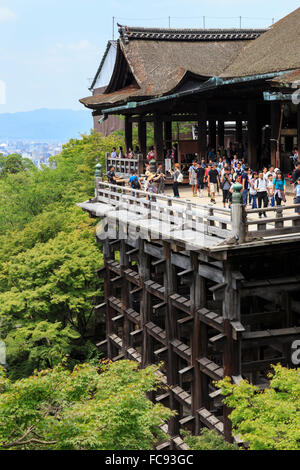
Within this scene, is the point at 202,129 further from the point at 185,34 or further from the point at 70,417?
the point at 70,417

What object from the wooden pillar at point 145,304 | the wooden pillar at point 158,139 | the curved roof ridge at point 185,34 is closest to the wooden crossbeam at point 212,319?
the wooden pillar at point 145,304

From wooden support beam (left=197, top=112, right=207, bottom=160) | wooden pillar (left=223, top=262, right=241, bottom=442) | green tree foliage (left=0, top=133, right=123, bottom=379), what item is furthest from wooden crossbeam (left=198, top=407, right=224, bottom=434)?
wooden support beam (left=197, top=112, right=207, bottom=160)

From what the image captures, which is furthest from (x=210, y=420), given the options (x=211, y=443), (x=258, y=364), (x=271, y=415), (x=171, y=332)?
(x=271, y=415)

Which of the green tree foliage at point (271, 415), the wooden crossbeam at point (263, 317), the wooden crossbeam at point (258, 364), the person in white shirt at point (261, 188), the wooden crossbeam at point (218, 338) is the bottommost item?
the wooden crossbeam at point (258, 364)

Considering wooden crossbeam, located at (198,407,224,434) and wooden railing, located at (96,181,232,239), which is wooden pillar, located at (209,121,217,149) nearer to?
wooden railing, located at (96,181,232,239)

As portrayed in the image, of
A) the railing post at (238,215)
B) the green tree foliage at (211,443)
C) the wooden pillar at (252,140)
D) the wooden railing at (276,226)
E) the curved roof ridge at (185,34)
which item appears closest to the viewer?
the green tree foliage at (211,443)

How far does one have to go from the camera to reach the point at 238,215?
1677 cm

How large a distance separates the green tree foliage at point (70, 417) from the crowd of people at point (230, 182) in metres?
6.36

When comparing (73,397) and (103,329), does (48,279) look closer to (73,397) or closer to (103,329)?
(103,329)

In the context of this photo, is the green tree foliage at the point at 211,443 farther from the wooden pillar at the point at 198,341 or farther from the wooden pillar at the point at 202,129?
the wooden pillar at the point at 202,129

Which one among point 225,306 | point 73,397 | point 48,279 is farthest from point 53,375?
point 48,279

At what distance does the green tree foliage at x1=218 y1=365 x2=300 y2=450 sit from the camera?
12930 mm

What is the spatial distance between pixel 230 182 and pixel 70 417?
1173 centimetres

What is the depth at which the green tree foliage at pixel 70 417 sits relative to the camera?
13.3 metres
